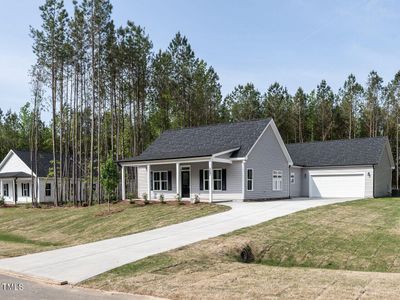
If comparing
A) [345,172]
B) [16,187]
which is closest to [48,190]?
[16,187]

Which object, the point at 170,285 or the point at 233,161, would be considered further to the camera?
the point at 233,161

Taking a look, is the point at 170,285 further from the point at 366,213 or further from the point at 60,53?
the point at 60,53

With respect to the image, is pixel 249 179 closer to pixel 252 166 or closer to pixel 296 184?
pixel 252 166

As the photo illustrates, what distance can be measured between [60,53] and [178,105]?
49.7 feet

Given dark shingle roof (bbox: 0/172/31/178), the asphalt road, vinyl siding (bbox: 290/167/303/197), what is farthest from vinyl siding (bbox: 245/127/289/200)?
dark shingle roof (bbox: 0/172/31/178)

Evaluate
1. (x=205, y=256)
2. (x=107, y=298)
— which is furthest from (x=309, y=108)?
(x=107, y=298)

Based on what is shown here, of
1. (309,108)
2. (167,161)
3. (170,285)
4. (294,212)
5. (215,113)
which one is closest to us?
(170,285)

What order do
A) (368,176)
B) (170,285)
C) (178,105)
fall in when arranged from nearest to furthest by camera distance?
(170,285)
(368,176)
(178,105)

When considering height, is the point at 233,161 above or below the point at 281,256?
above

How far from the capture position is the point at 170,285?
7.95 meters

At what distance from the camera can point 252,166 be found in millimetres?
26844

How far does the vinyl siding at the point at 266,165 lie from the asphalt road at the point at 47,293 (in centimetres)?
1877

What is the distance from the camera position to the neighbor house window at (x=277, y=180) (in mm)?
29078

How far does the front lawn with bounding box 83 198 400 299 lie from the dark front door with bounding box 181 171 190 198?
405 inches
